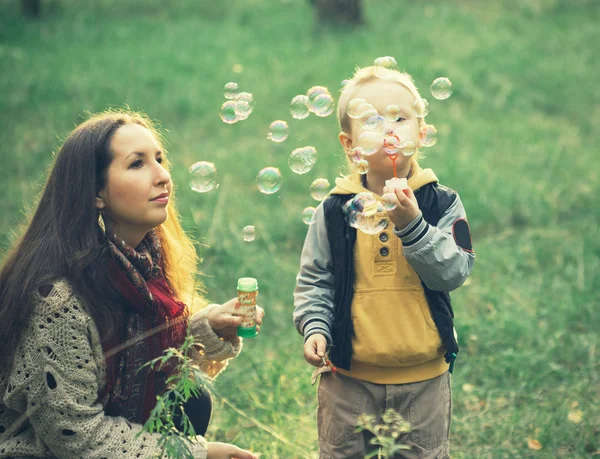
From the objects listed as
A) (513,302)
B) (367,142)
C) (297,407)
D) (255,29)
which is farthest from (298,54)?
(367,142)

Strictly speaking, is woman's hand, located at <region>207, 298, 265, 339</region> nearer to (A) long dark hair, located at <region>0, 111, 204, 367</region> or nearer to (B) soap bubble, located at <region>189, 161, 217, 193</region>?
(A) long dark hair, located at <region>0, 111, 204, 367</region>

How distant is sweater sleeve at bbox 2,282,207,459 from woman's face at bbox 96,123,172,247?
0.32m

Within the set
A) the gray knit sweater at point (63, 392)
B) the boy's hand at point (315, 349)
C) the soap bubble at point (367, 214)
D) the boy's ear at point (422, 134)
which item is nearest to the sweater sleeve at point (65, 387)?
the gray knit sweater at point (63, 392)

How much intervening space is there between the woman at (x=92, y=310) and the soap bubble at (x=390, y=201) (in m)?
0.70

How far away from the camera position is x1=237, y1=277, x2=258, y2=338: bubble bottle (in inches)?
96.0

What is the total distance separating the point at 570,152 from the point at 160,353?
5.18 meters

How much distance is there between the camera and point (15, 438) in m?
2.41

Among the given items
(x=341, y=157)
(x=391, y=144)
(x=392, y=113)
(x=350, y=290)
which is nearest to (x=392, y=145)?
(x=391, y=144)

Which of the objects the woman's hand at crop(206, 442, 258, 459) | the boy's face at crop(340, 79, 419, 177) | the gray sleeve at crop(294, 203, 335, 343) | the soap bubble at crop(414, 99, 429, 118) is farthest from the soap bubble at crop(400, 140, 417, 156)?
the woman's hand at crop(206, 442, 258, 459)

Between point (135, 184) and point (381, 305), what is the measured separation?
35.5 inches

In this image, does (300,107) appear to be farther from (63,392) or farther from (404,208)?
(63,392)

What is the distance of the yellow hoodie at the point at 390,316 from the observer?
→ 2.43m

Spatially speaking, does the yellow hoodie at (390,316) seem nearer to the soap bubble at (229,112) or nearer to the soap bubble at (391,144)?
the soap bubble at (391,144)

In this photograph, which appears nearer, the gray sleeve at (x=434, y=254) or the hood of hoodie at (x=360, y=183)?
the gray sleeve at (x=434, y=254)
